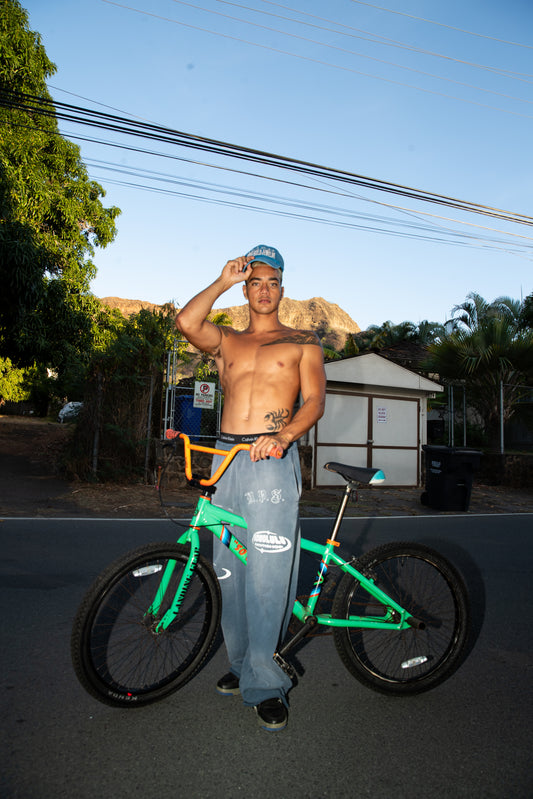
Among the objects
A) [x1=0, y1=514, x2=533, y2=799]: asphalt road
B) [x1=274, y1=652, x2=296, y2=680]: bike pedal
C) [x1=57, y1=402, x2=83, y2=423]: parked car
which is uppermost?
[x1=57, y1=402, x2=83, y2=423]: parked car

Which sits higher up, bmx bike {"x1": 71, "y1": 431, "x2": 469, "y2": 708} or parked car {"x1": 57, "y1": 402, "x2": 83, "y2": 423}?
parked car {"x1": 57, "y1": 402, "x2": 83, "y2": 423}

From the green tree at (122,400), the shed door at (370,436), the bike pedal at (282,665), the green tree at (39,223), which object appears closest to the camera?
the bike pedal at (282,665)

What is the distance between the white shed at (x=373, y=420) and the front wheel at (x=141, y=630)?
10.3m

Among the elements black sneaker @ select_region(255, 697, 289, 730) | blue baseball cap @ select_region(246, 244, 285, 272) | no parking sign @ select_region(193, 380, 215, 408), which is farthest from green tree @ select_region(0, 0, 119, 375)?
black sneaker @ select_region(255, 697, 289, 730)

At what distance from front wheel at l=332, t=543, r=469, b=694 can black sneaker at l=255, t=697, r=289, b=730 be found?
39 cm

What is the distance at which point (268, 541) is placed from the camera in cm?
246

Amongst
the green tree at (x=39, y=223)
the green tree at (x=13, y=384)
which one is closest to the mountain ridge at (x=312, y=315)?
the green tree at (x=13, y=384)

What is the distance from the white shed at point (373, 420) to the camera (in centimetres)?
1352

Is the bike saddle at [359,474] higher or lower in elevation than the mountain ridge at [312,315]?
lower

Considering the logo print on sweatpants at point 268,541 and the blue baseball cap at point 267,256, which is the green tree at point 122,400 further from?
the logo print on sweatpants at point 268,541

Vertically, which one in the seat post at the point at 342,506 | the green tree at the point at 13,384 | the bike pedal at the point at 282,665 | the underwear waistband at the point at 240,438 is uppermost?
the green tree at the point at 13,384

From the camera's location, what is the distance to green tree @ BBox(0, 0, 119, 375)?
12.3m

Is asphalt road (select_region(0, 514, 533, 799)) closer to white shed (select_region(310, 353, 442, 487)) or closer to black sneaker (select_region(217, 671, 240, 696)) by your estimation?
black sneaker (select_region(217, 671, 240, 696))

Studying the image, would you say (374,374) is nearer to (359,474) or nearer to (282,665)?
(359,474)
